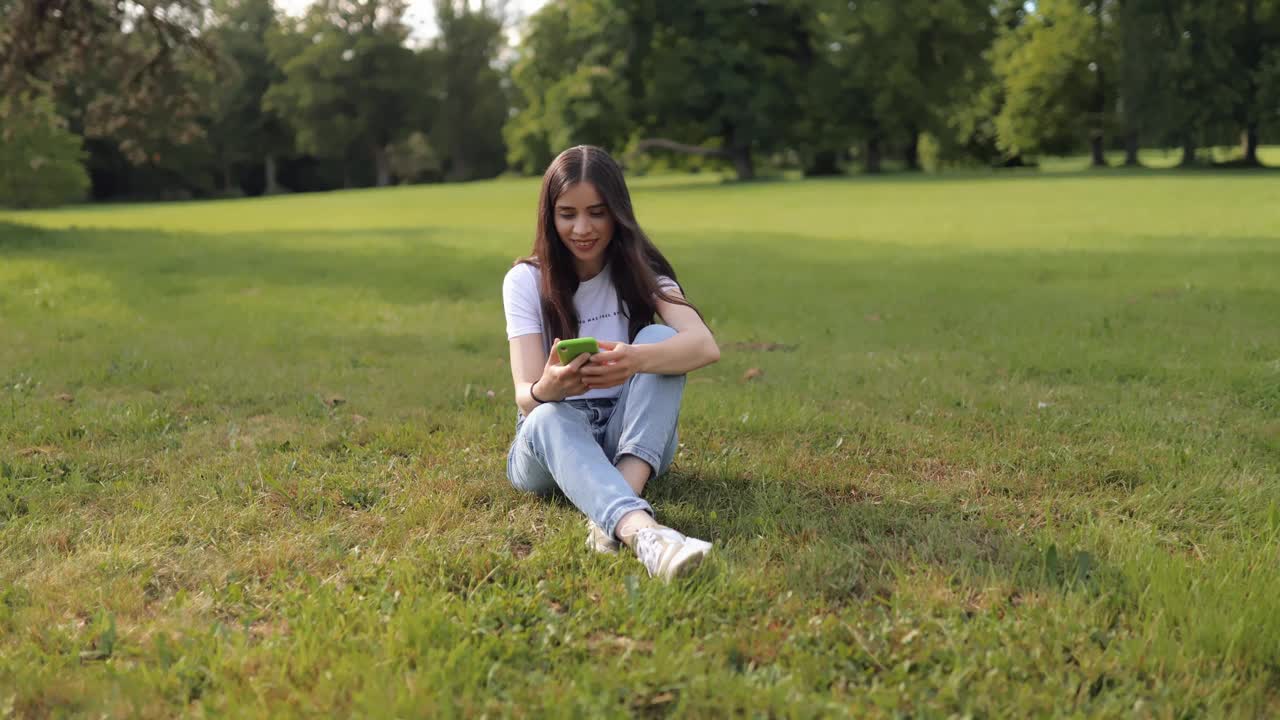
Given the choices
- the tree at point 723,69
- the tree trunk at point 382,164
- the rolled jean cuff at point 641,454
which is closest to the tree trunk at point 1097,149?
the tree at point 723,69

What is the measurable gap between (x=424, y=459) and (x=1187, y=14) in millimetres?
50534

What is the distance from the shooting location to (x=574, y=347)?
11.4ft

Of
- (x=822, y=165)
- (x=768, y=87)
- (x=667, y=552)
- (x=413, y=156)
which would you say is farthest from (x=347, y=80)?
(x=667, y=552)

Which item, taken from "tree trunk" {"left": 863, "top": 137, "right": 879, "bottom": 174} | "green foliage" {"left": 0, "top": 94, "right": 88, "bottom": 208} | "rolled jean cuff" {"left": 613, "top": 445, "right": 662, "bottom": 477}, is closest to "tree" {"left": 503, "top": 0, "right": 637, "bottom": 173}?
"tree trunk" {"left": 863, "top": 137, "right": 879, "bottom": 174}

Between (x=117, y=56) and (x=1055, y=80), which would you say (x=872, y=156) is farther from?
(x=117, y=56)

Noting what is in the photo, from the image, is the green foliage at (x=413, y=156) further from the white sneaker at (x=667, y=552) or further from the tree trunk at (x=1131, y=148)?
the white sneaker at (x=667, y=552)

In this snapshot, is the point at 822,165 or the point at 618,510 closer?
the point at 618,510

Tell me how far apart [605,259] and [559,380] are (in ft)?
2.61

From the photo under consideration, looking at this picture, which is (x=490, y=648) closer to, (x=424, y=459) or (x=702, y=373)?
(x=424, y=459)

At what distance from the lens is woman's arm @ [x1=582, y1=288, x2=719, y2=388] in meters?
3.54

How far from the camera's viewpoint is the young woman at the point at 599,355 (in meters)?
3.50

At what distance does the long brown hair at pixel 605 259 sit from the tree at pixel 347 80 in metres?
64.8

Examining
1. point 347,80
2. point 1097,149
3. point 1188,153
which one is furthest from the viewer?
point 347,80

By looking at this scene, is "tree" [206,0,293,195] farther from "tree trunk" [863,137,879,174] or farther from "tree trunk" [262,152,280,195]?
"tree trunk" [863,137,879,174]
